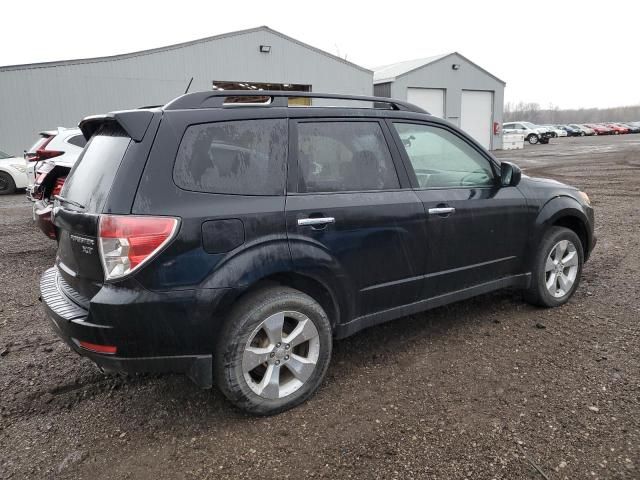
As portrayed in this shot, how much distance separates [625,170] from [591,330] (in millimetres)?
15423

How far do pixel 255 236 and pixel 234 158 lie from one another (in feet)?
1.51

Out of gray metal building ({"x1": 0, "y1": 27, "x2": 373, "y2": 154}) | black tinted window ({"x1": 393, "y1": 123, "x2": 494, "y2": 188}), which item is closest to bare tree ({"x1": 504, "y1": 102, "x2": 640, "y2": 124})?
gray metal building ({"x1": 0, "y1": 27, "x2": 373, "y2": 154})

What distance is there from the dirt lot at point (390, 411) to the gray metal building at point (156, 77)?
16.6m

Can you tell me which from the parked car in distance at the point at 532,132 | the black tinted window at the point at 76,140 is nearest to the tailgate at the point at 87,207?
the black tinted window at the point at 76,140

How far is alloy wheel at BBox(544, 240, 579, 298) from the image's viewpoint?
4.36m

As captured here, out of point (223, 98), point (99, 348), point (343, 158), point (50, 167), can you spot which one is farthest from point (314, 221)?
→ point (50, 167)

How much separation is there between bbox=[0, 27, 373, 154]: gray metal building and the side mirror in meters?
18.0

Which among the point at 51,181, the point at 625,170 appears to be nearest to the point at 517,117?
the point at 625,170

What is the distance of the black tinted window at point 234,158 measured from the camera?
2678 millimetres

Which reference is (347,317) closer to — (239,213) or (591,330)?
(239,213)

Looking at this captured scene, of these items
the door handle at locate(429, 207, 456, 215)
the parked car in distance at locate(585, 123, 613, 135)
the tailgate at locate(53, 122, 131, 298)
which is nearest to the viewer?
the tailgate at locate(53, 122, 131, 298)

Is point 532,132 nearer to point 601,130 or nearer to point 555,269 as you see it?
point 601,130

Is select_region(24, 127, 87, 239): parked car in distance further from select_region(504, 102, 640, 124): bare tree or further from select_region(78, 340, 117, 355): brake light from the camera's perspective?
select_region(504, 102, 640, 124): bare tree

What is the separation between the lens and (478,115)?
3119cm
